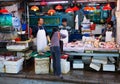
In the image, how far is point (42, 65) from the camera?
29.2ft

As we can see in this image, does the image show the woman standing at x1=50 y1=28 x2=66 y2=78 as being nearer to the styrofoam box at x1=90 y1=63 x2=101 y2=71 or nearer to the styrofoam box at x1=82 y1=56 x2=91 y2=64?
the styrofoam box at x1=82 y1=56 x2=91 y2=64

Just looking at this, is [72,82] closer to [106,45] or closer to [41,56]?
[41,56]

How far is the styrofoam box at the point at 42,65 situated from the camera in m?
8.91

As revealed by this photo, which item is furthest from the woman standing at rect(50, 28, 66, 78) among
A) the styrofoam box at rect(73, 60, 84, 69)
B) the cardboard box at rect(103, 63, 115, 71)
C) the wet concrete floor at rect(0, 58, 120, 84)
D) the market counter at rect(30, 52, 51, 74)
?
the cardboard box at rect(103, 63, 115, 71)

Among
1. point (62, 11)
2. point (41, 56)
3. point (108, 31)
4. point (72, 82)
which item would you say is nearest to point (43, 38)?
point (41, 56)

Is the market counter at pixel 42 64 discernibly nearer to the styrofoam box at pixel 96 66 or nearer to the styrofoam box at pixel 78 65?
the styrofoam box at pixel 78 65

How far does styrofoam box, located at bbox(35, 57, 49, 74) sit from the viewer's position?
8.91 meters

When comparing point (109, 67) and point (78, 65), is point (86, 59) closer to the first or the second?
point (78, 65)

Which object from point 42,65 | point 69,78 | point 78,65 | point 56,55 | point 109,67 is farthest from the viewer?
point 78,65

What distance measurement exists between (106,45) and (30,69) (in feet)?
11.0

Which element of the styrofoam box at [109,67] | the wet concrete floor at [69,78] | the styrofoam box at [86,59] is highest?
the styrofoam box at [86,59]

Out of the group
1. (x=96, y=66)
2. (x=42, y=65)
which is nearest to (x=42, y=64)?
(x=42, y=65)

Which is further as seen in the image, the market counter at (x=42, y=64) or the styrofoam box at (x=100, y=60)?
the styrofoam box at (x=100, y=60)

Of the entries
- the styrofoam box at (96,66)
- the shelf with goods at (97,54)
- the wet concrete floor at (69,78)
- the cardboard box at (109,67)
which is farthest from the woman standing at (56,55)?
the cardboard box at (109,67)
